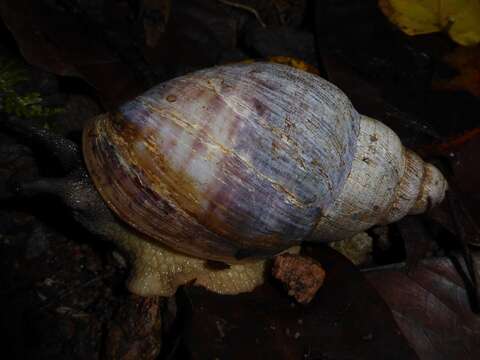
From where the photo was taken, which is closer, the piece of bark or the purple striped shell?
the purple striped shell

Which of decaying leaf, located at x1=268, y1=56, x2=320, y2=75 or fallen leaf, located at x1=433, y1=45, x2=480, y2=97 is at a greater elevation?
fallen leaf, located at x1=433, y1=45, x2=480, y2=97

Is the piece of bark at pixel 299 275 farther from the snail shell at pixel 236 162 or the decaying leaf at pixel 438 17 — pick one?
the decaying leaf at pixel 438 17

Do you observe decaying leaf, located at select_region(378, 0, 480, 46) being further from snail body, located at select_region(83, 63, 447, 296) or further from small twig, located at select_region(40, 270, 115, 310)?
small twig, located at select_region(40, 270, 115, 310)

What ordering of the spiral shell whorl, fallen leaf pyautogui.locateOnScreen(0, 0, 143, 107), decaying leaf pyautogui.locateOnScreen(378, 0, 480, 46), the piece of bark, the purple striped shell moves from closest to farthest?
the purple striped shell → the spiral shell whorl → the piece of bark → fallen leaf pyautogui.locateOnScreen(0, 0, 143, 107) → decaying leaf pyautogui.locateOnScreen(378, 0, 480, 46)

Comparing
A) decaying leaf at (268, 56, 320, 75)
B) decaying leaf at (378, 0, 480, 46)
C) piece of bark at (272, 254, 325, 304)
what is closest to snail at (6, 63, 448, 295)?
piece of bark at (272, 254, 325, 304)

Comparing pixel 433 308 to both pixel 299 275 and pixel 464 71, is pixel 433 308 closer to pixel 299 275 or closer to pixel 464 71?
pixel 299 275

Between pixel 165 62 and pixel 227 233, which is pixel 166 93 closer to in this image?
pixel 227 233

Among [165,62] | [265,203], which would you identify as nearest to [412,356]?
[265,203]
